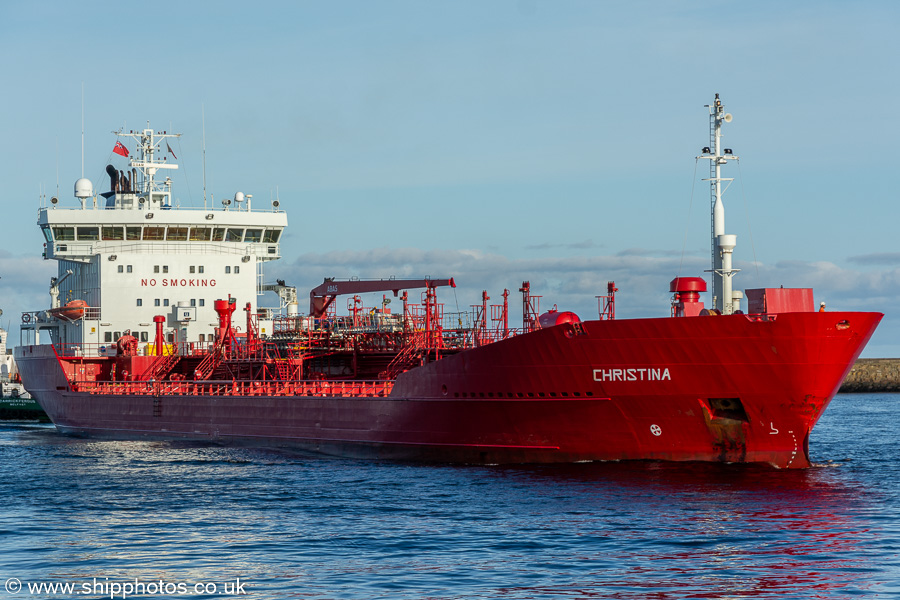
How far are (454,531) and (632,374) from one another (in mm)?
6862

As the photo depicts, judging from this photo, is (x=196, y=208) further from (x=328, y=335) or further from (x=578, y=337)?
(x=578, y=337)

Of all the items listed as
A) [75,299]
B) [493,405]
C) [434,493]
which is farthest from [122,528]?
[75,299]

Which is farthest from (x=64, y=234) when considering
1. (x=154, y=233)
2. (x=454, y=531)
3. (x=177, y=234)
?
(x=454, y=531)

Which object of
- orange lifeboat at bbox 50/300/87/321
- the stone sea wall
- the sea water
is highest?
orange lifeboat at bbox 50/300/87/321

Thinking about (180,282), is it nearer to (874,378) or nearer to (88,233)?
(88,233)

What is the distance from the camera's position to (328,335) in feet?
107

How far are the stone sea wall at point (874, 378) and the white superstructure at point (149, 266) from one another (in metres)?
68.2

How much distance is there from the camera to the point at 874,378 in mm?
93750

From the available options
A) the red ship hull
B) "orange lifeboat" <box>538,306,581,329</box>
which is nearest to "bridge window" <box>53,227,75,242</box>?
the red ship hull

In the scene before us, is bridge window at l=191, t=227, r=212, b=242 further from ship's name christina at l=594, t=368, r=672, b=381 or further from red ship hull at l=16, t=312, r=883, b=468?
ship's name christina at l=594, t=368, r=672, b=381

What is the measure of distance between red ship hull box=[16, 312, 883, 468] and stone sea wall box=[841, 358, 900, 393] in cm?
7542

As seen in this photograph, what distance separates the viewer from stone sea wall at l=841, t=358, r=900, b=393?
92.9 m

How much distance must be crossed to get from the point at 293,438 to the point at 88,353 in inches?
512

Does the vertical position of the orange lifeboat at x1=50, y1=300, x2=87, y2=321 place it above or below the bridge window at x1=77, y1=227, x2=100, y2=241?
below
